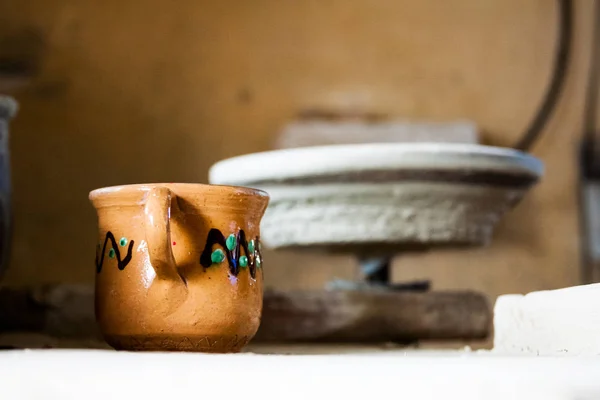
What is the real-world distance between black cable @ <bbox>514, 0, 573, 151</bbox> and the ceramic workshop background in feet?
0.06

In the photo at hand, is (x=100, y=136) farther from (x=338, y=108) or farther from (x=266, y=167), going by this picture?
(x=266, y=167)

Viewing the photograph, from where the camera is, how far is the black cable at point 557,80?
1666 millimetres

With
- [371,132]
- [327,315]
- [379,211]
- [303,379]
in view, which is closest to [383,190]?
[379,211]

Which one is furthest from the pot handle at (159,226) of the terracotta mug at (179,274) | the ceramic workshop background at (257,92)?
the ceramic workshop background at (257,92)

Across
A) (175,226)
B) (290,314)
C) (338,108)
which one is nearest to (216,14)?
(338,108)

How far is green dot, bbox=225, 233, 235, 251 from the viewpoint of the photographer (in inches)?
18.3

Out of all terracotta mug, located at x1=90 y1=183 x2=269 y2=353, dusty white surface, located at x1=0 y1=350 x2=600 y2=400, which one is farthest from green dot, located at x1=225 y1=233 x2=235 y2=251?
dusty white surface, located at x1=0 y1=350 x2=600 y2=400

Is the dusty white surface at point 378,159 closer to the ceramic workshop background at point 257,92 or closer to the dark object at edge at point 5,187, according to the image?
the dark object at edge at point 5,187

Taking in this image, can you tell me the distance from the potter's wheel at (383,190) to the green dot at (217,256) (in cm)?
33

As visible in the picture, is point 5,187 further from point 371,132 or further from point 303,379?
point 371,132

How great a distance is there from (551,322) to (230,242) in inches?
7.9

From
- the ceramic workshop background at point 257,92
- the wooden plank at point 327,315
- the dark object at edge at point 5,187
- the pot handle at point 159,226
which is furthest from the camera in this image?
the ceramic workshop background at point 257,92

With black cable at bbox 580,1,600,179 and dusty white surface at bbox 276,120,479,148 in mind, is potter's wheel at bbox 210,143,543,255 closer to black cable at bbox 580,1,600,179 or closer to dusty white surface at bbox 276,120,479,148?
dusty white surface at bbox 276,120,479,148

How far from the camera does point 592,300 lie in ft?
1.40
